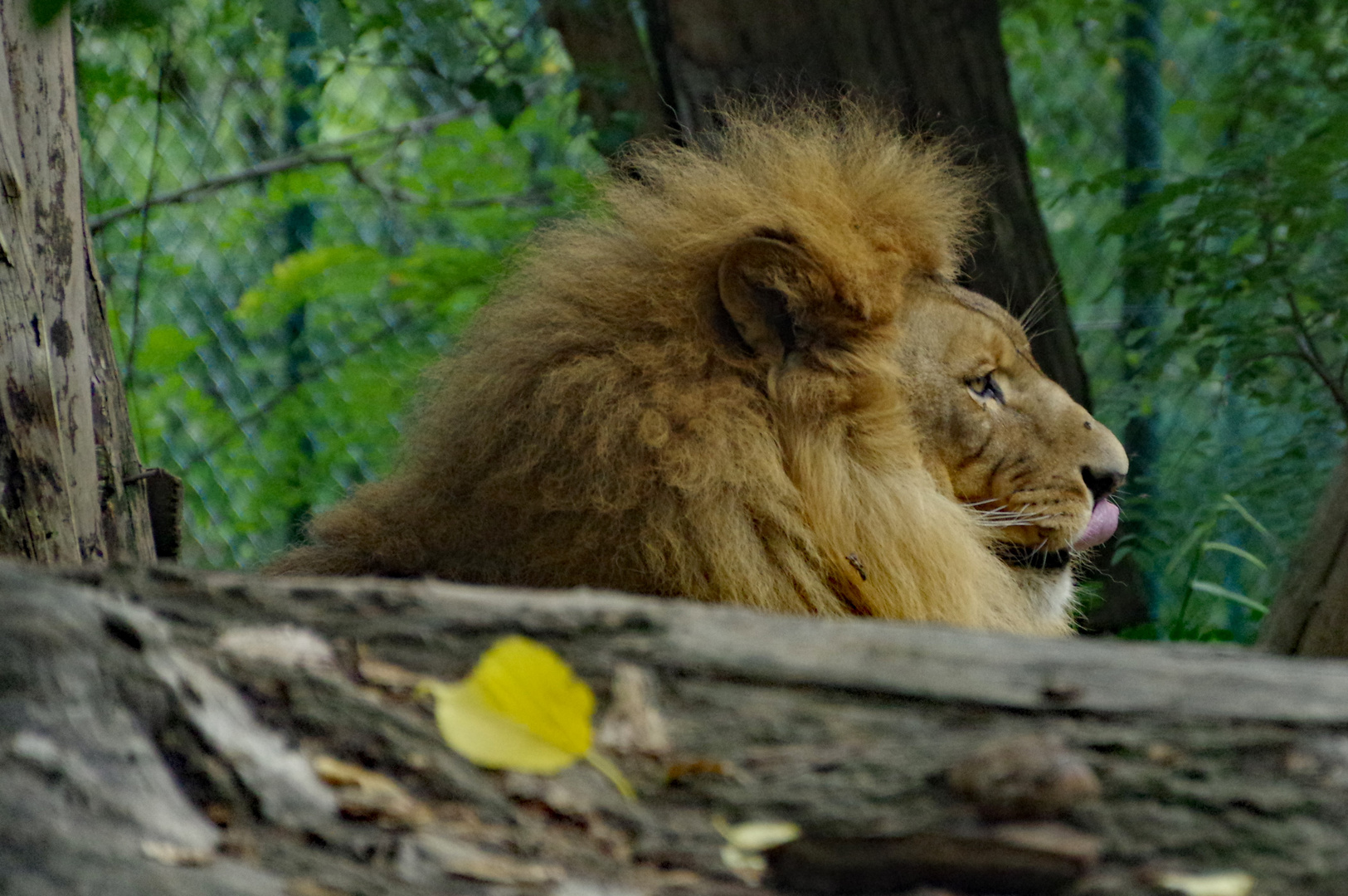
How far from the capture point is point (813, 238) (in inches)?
89.9

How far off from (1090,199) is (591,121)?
8.85ft

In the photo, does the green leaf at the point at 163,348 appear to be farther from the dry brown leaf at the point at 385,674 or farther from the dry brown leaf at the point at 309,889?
the dry brown leaf at the point at 309,889

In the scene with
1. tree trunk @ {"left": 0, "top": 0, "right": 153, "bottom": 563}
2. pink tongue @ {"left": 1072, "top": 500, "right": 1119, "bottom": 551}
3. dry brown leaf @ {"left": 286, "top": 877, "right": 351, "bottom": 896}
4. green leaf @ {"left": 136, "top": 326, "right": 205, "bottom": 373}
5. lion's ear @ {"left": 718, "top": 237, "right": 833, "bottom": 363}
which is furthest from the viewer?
green leaf @ {"left": 136, "top": 326, "right": 205, "bottom": 373}

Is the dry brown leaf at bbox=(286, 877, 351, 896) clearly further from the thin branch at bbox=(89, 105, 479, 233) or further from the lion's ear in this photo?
the thin branch at bbox=(89, 105, 479, 233)

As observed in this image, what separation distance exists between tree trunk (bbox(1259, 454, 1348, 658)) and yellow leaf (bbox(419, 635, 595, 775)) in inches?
44.6

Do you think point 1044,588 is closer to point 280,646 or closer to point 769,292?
point 769,292

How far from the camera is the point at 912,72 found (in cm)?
379

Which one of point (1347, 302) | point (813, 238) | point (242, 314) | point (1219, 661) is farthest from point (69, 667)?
point (242, 314)

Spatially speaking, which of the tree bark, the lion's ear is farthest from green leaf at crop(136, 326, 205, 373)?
the lion's ear

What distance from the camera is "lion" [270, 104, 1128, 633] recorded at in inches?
81.1

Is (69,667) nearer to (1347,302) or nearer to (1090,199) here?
(1347,302)

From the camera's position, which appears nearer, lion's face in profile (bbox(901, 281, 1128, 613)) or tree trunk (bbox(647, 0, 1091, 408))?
lion's face in profile (bbox(901, 281, 1128, 613))

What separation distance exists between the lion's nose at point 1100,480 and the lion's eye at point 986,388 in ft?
0.68

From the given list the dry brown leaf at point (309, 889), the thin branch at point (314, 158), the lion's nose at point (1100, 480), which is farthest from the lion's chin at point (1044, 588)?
the thin branch at point (314, 158)
